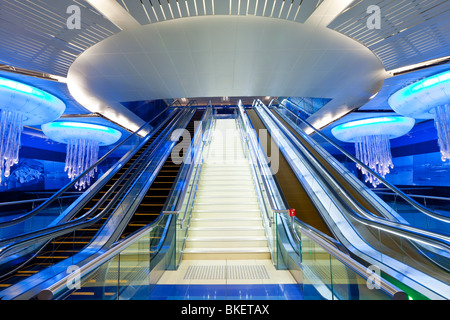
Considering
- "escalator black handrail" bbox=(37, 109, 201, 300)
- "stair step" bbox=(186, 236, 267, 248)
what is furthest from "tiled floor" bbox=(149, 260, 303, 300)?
"escalator black handrail" bbox=(37, 109, 201, 300)

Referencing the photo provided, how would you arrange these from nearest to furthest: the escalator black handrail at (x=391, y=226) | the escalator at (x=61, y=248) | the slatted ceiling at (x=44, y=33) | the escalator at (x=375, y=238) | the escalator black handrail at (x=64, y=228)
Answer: the escalator black handrail at (x=391, y=226) < the escalator black handrail at (x=64, y=228) < the escalator at (x=375, y=238) < the slatted ceiling at (x=44, y=33) < the escalator at (x=61, y=248)

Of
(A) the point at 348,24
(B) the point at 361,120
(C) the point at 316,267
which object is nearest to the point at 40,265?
(C) the point at 316,267

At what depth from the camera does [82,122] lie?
1034cm

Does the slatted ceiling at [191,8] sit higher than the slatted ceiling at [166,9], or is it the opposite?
the slatted ceiling at [191,8]

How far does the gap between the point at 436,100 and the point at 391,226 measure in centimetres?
444

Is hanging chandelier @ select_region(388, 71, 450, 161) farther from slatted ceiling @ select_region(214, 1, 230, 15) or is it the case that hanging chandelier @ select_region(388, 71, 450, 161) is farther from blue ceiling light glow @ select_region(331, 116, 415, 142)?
slatted ceiling @ select_region(214, 1, 230, 15)

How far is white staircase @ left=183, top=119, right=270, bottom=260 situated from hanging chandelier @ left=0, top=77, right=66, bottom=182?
4.74 meters

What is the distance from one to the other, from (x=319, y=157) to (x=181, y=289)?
5.35m

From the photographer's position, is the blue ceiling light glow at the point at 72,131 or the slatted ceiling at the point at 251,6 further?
the blue ceiling light glow at the point at 72,131

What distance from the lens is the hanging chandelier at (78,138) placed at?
9977 mm

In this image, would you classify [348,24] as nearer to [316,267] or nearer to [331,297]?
[316,267]

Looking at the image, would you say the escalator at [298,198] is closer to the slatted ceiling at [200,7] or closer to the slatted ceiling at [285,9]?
the slatted ceiling at [285,9]

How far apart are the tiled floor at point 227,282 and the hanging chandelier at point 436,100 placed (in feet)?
17.0

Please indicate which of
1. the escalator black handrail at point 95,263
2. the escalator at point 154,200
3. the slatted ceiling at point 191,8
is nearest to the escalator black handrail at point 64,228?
the escalator at point 154,200
